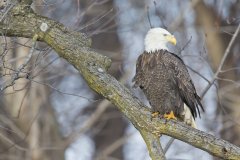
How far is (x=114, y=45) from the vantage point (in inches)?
595

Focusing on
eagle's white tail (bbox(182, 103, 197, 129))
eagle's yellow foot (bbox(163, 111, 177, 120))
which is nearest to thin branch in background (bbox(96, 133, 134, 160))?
eagle's white tail (bbox(182, 103, 197, 129))

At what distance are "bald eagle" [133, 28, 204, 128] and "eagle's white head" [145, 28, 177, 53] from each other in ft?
0.06

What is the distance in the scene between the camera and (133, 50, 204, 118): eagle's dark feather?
23.7 feet

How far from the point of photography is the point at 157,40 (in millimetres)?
7590

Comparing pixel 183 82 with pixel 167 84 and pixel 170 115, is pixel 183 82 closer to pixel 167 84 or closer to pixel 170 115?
pixel 167 84

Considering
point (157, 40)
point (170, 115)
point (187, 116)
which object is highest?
point (157, 40)

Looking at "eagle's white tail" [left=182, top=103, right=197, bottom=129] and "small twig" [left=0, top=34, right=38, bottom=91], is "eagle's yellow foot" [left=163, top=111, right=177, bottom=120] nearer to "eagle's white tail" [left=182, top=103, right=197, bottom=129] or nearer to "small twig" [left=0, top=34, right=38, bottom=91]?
"eagle's white tail" [left=182, top=103, right=197, bottom=129]

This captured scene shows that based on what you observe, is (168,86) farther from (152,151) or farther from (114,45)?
(114,45)

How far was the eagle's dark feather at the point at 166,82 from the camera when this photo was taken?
7234 millimetres

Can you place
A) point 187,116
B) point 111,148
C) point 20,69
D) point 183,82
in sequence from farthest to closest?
1. point 111,148
2. point 187,116
3. point 183,82
4. point 20,69

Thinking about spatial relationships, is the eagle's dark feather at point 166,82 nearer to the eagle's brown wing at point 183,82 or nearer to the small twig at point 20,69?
the eagle's brown wing at point 183,82

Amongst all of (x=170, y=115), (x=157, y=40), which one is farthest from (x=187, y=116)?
(x=157, y=40)

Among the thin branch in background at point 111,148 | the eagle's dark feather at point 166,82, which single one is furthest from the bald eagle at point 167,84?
the thin branch in background at point 111,148

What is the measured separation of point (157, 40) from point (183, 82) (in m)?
0.61
